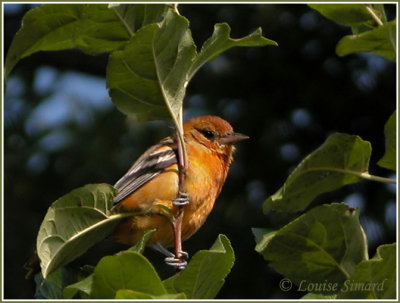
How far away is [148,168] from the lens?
12.9 ft

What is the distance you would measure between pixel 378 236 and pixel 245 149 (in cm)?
143

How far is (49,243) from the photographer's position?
2.33m

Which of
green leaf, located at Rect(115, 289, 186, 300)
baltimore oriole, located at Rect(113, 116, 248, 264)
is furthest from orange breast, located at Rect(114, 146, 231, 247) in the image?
green leaf, located at Rect(115, 289, 186, 300)

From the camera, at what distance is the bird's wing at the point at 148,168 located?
374 centimetres

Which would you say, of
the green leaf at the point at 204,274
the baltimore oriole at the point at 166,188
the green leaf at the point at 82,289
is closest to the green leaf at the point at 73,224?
the green leaf at the point at 82,289

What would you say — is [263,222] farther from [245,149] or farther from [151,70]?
[151,70]

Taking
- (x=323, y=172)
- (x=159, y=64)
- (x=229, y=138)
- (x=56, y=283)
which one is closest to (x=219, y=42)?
(x=159, y=64)

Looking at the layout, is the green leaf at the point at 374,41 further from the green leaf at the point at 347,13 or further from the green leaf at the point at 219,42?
the green leaf at the point at 219,42

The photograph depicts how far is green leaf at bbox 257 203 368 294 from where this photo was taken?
2418 mm

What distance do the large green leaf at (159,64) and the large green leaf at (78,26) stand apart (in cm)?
16

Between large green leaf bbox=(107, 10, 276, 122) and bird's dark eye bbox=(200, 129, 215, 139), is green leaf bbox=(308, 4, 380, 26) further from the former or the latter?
bird's dark eye bbox=(200, 129, 215, 139)

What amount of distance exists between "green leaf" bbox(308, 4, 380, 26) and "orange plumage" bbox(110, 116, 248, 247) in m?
1.27

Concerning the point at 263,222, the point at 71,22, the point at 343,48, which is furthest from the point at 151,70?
the point at 263,222

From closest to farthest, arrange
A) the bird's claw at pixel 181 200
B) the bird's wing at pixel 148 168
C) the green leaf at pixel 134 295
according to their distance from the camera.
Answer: the green leaf at pixel 134 295, the bird's claw at pixel 181 200, the bird's wing at pixel 148 168
